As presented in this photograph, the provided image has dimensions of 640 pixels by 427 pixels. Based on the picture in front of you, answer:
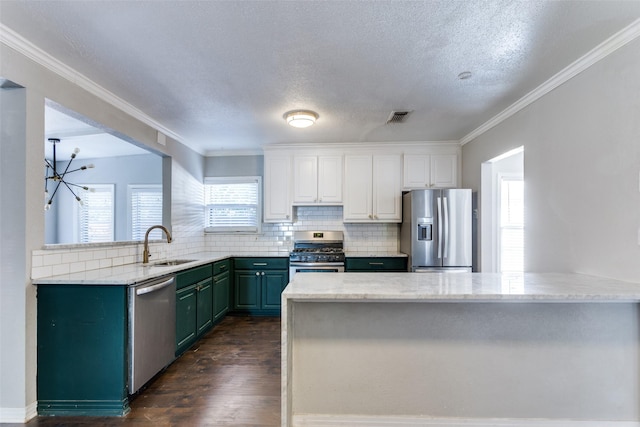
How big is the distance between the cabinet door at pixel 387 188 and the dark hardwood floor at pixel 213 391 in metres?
2.21

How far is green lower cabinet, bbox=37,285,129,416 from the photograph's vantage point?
200 cm

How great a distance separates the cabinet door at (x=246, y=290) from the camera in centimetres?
413

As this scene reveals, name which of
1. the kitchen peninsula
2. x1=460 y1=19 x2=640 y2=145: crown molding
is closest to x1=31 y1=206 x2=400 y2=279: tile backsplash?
x1=460 y1=19 x2=640 y2=145: crown molding

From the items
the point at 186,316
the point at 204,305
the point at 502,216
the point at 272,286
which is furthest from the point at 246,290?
the point at 502,216

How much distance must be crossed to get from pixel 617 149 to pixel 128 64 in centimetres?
328

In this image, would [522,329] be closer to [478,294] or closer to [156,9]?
[478,294]

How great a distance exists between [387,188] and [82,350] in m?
3.65

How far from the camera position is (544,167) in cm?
244

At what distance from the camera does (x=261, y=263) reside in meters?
4.16

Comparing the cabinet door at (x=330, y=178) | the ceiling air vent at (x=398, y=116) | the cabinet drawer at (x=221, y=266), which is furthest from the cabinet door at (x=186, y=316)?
the ceiling air vent at (x=398, y=116)

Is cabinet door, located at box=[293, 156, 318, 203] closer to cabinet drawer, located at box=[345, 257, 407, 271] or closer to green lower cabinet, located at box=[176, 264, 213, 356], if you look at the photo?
cabinet drawer, located at box=[345, 257, 407, 271]

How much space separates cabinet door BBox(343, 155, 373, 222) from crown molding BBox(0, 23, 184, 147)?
2576mm

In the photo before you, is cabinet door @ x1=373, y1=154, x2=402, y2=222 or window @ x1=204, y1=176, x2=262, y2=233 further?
window @ x1=204, y1=176, x2=262, y2=233

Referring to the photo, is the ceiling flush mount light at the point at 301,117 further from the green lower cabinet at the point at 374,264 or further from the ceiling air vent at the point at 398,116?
the green lower cabinet at the point at 374,264
